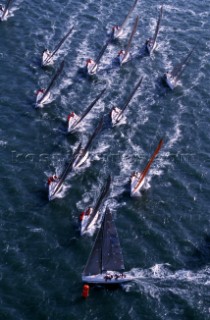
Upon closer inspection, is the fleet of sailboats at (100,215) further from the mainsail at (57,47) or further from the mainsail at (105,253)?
the mainsail at (57,47)

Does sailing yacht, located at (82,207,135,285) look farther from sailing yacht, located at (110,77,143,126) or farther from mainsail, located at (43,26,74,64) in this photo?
mainsail, located at (43,26,74,64)

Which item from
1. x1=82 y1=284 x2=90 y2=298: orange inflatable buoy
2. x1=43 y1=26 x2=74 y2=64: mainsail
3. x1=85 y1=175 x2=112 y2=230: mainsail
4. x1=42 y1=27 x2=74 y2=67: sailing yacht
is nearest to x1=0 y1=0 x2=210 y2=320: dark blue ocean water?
x1=82 y1=284 x2=90 y2=298: orange inflatable buoy

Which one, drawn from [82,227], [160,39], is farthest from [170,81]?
[82,227]

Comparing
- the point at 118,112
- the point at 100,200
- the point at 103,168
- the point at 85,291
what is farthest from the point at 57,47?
the point at 85,291

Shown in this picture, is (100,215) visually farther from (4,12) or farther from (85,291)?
(4,12)

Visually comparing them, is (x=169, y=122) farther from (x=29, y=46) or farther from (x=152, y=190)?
(x=29, y=46)

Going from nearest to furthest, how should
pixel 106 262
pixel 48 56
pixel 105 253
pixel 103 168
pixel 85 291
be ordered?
pixel 85 291 < pixel 106 262 < pixel 105 253 < pixel 103 168 < pixel 48 56
